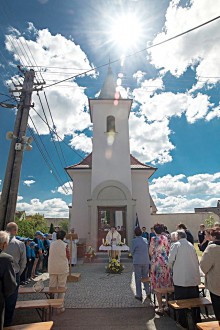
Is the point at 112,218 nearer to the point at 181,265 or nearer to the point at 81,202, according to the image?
the point at 81,202

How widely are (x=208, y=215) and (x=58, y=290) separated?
27.9 metres

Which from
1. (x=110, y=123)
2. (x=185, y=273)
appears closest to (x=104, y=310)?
(x=185, y=273)

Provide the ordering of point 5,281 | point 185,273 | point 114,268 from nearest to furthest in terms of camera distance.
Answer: point 5,281
point 185,273
point 114,268

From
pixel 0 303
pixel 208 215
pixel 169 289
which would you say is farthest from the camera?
pixel 208 215

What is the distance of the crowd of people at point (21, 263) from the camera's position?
314cm

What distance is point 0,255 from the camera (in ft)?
10.5

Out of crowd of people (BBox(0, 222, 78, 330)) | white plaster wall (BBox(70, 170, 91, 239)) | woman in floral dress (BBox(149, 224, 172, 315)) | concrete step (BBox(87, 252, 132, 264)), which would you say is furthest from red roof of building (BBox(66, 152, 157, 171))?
woman in floral dress (BBox(149, 224, 172, 315))

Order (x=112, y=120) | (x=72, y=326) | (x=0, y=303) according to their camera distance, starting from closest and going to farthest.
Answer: (x=0, y=303) < (x=72, y=326) < (x=112, y=120)

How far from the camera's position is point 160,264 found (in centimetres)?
564

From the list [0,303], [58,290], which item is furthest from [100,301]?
[0,303]

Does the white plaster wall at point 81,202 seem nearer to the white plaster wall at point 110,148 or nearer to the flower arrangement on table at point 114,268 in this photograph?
the white plaster wall at point 110,148

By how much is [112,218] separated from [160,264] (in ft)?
31.9

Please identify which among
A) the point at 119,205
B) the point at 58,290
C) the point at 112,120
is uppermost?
the point at 112,120

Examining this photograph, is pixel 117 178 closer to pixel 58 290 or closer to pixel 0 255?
pixel 58 290
